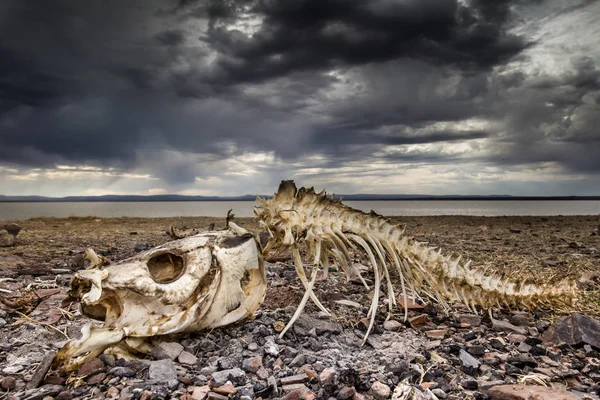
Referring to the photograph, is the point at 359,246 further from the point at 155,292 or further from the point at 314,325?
the point at 155,292

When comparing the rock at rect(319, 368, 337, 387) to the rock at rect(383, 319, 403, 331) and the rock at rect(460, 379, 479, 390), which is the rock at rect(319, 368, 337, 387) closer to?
the rock at rect(460, 379, 479, 390)

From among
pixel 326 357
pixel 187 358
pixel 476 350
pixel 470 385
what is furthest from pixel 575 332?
pixel 187 358

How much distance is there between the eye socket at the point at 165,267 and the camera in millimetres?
3758

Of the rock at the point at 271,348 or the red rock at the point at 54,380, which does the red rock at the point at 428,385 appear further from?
the red rock at the point at 54,380

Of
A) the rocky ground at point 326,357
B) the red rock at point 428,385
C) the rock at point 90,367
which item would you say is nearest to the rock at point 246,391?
the rocky ground at point 326,357

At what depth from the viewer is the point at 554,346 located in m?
3.82

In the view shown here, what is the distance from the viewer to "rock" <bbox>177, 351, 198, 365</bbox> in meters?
3.28

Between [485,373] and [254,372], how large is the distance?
1946 millimetres

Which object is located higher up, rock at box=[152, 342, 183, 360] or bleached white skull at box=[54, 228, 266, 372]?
bleached white skull at box=[54, 228, 266, 372]

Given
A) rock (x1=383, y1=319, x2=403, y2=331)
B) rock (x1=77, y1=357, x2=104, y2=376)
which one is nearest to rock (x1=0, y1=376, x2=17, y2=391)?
rock (x1=77, y1=357, x2=104, y2=376)

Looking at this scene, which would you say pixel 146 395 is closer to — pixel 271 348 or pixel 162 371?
pixel 162 371

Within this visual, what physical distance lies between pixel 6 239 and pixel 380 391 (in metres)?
11.5

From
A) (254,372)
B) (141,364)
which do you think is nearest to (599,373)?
(254,372)

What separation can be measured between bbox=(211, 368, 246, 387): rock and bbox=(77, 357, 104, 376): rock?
913 mm
